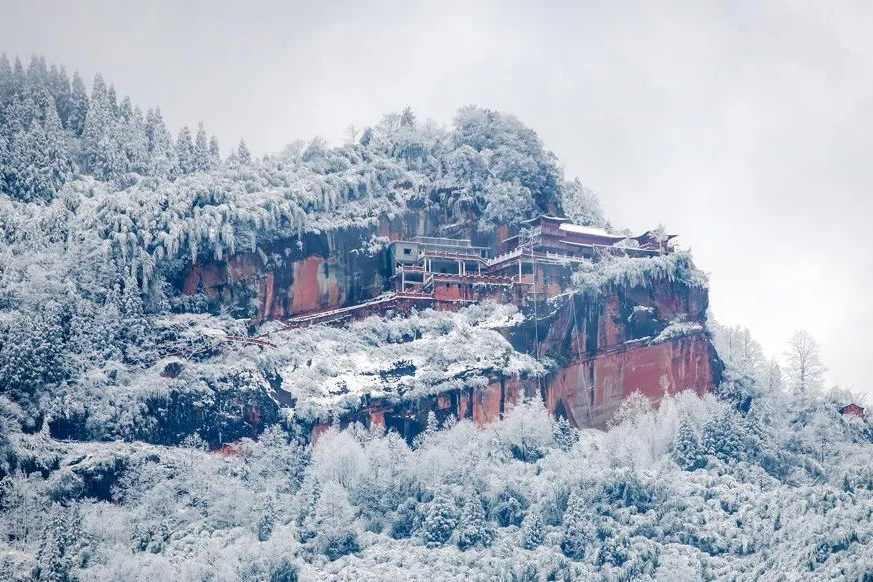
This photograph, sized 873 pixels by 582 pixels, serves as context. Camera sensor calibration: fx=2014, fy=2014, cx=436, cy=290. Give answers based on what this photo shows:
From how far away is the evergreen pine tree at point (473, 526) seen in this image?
117250 mm

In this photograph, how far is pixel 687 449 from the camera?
128250 mm

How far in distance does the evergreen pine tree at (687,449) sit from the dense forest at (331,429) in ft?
0.47

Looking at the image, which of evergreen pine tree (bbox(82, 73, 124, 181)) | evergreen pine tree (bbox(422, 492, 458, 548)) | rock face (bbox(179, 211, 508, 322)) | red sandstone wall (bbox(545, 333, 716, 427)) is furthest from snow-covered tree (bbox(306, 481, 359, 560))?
evergreen pine tree (bbox(82, 73, 124, 181))

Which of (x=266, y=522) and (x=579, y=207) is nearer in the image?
(x=266, y=522)

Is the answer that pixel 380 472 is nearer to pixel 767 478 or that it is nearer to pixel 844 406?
pixel 767 478

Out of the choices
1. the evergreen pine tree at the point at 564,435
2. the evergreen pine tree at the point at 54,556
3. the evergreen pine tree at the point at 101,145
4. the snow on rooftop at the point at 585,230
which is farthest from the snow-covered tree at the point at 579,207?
the evergreen pine tree at the point at 54,556

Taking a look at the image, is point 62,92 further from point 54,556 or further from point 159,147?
point 54,556

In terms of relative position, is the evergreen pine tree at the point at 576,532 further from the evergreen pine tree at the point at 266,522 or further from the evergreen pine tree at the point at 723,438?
the evergreen pine tree at the point at 266,522

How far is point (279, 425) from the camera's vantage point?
127250mm

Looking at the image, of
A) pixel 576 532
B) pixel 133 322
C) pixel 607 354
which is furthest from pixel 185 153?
pixel 576 532

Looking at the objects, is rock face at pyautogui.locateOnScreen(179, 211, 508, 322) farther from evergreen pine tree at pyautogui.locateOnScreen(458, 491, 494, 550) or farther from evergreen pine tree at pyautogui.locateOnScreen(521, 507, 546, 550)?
evergreen pine tree at pyautogui.locateOnScreen(521, 507, 546, 550)

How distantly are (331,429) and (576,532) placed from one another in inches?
710

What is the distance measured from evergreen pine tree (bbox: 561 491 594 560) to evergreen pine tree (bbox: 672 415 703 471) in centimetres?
1070

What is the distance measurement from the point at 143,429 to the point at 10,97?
117 feet
